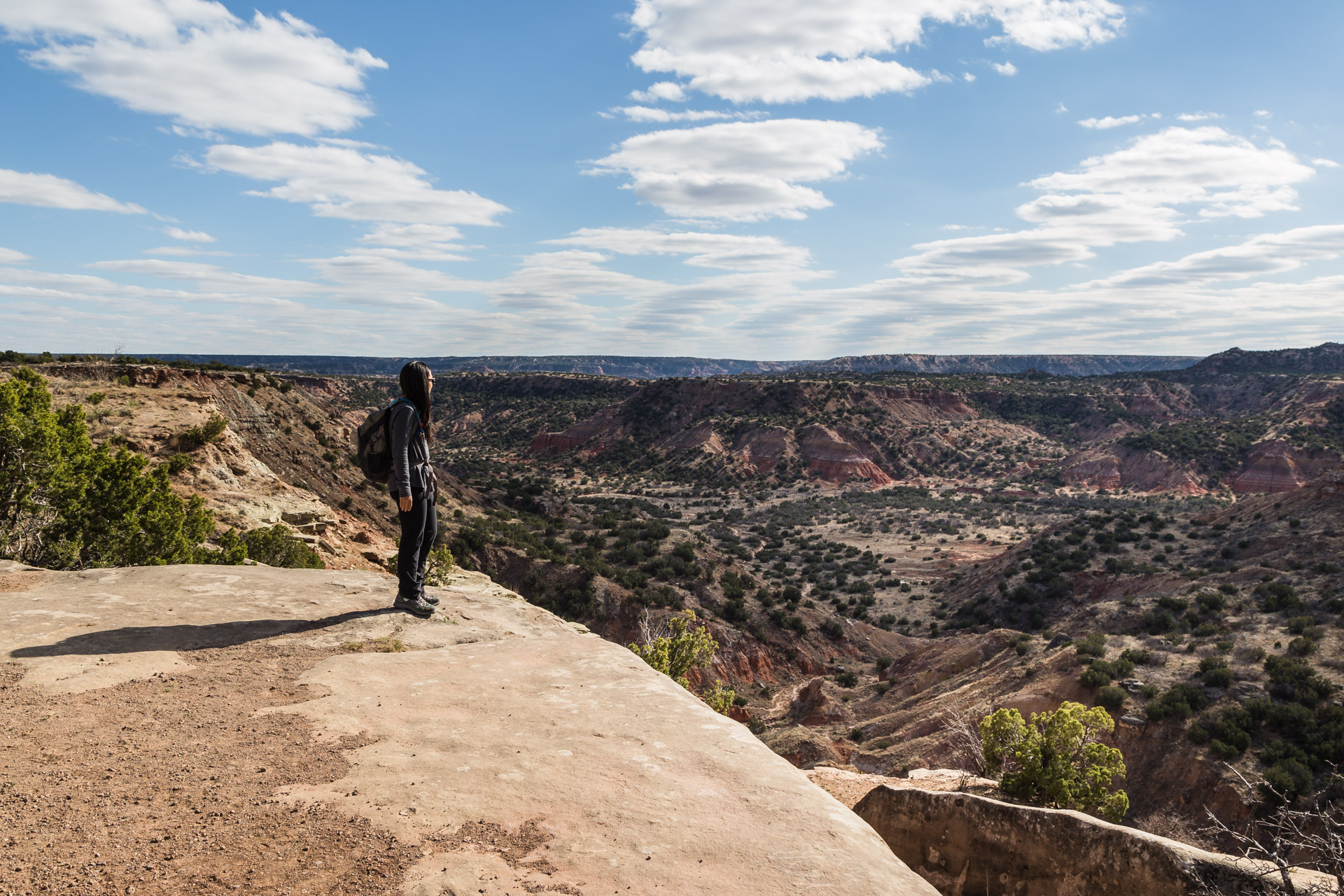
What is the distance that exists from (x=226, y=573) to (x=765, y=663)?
1049 inches

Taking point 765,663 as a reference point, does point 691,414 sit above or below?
above

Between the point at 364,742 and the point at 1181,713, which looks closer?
the point at 364,742

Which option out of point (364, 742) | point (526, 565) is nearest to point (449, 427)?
point (526, 565)

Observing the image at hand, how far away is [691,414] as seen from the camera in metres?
102

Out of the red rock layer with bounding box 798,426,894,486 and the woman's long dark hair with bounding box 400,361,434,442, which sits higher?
the woman's long dark hair with bounding box 400,361,434,442

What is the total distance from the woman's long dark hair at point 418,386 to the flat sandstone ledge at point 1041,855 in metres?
5.75

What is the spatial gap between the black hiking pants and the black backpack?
1.27ft

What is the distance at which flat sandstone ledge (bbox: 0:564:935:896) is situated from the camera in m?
3.29

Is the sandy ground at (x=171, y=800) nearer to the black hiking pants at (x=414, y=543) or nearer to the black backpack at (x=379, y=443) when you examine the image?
the black hiking pants at (x=414, y=543)

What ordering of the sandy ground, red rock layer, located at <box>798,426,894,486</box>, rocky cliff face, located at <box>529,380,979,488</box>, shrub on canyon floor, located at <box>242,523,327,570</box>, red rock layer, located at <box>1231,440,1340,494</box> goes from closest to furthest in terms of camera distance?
the sandy ground → shrub on canyon floor, located at <box>242,523,327,570</box> → red rock layer, located at <box>1231,440,1340,494</box> → red rock layer, located at <box>798,426,894,486</box> → rocky cliff face, located at <box>529,380,979,488</box>

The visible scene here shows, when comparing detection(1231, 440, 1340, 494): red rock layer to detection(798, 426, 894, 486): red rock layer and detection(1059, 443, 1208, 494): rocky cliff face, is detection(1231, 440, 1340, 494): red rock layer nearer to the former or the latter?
detection(1059, 443, 1208, 494): rocky cliff face

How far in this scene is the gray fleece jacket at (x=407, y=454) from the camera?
6.62 metres

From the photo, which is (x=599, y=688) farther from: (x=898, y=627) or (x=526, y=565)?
(x=898, y=627)

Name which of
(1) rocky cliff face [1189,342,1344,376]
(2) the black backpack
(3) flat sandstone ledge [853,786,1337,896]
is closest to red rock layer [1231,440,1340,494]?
(1) rocky cliff face [1189,342,1344,376]
